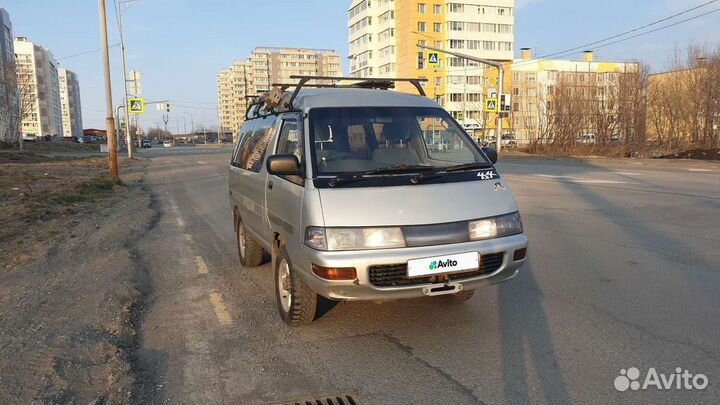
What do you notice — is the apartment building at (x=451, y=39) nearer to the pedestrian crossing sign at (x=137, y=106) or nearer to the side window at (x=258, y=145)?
the pedestrian crossing sign at (x=137, y=106)

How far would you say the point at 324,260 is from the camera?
3.97 meters

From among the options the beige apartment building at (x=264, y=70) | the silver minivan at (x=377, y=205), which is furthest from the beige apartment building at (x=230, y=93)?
the silver minivan at (x=377, y=205)

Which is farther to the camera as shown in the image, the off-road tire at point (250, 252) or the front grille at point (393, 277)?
the off-road tire at point (250, 252)

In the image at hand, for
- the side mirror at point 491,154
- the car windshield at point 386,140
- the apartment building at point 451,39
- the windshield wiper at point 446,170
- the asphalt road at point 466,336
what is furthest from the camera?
the apartment building at point 451,39

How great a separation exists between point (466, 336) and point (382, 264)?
1.05 m

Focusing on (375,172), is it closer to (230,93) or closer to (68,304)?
(68,304)

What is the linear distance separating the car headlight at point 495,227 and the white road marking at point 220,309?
2.34 meters

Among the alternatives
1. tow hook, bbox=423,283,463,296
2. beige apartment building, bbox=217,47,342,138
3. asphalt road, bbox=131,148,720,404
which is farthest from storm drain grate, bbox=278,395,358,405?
beige apartment building, bbox=217,47,342,138

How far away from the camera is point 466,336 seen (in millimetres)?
4383

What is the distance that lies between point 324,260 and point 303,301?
0.72 meters

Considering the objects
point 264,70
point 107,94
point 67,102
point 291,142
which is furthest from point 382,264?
point 67,102

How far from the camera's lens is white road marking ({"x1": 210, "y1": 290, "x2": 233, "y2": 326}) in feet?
16.2

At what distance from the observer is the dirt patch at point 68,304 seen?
365 cm

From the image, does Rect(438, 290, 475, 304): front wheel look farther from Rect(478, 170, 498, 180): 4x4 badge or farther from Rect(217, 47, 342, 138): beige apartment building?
Rect(217, 47, 342, 138): beige apartment building
